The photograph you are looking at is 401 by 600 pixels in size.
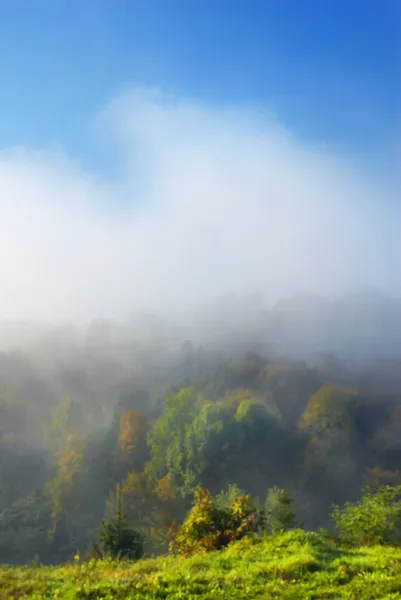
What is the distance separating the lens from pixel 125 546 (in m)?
18.7

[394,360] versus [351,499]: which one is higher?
[394,360]

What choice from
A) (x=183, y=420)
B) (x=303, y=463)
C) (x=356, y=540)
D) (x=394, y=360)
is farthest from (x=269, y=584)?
(x=394, y=360)

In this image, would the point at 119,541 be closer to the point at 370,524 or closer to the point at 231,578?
the point at 231,578

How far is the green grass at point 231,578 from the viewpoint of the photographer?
32.9ft

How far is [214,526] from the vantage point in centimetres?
1891

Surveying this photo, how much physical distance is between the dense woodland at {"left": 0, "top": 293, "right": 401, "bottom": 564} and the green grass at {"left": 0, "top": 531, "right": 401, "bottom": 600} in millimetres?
18921

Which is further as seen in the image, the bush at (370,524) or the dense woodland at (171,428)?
the dense woodland at (171,428)

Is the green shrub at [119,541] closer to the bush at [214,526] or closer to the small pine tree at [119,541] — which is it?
the small pine tree at [119,541]

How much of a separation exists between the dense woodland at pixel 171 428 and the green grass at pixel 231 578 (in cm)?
1892

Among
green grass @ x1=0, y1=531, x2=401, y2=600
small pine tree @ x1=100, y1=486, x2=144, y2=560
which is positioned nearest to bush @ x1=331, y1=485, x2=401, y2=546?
green grass @ x1=0, y1=531, x2=401, y2=600

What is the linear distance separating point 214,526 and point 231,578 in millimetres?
8028

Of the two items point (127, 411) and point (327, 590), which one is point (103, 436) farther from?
point (327, 590)

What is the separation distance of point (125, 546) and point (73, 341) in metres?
77.7

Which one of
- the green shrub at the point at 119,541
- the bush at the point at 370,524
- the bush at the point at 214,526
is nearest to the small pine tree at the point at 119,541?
the green shrub at the point at 119,541
